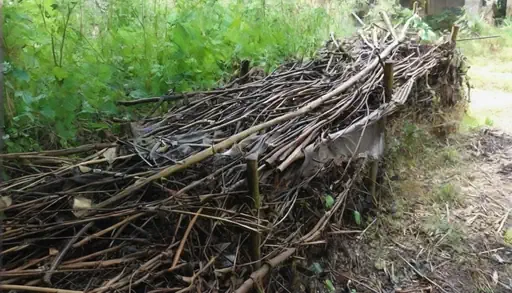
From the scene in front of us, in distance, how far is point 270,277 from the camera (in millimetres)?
2096

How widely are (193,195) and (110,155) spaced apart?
0.36 meters

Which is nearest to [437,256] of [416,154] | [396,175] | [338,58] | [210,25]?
[396,175]

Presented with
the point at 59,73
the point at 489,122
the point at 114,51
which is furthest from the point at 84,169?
the point at 489,122

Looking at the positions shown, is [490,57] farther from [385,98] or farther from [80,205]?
[80,205]

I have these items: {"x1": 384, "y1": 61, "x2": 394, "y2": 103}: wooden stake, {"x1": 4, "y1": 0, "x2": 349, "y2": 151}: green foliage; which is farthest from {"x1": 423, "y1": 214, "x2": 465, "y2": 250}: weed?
{"x1": 4, "y1": 0, "x2": 349, "y2": 151}: green foliage

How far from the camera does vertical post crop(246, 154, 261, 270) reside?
192 centimetres

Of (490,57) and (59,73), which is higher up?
(59,73)

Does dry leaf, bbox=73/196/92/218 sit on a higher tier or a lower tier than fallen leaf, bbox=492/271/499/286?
higher

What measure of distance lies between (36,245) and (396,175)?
263 cm

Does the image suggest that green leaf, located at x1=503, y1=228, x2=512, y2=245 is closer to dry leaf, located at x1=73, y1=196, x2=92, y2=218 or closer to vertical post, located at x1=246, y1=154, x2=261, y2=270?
vertical post, located at x1=246, y1=154, x2=261, y2=270

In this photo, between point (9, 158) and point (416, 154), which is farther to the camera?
point (416, 154)

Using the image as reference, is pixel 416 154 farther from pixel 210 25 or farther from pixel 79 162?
pixel 79 162

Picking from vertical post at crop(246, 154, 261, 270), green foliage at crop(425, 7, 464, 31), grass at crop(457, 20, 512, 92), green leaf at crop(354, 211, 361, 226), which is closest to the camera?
vertical post at crop(246, 154, 261, 270)

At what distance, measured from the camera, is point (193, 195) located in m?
1.87
